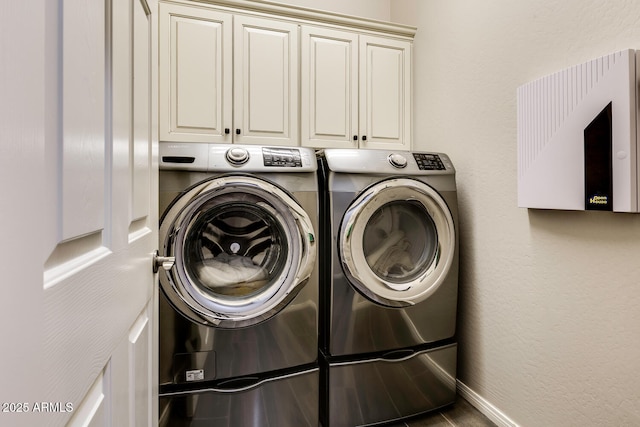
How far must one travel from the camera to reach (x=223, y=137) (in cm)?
185

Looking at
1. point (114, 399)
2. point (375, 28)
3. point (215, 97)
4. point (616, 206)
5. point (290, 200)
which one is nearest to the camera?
point (114, 399)

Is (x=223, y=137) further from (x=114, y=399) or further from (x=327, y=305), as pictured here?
(x=114, y=399)

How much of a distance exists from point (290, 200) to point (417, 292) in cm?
72

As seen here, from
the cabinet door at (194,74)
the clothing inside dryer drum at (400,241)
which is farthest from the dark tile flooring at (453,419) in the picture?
the cabinet door at (194,74)

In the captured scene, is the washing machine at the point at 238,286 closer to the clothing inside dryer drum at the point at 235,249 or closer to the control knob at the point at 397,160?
the clothing inside dryer drum at the point at 235,249

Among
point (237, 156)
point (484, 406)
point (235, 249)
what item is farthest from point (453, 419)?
point (237, 156)

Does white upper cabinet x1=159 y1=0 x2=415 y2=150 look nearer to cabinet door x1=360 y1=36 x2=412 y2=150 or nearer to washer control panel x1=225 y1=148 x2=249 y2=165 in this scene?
cabinet door x1=360 y1=36 x2=412 y2=150

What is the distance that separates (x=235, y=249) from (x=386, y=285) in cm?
68

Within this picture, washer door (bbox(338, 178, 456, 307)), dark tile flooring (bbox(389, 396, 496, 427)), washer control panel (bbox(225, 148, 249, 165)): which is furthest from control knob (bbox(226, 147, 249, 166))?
dark tile flooring (bbox(389, 396, 496, 427))

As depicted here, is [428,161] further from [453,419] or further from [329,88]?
[453,419]

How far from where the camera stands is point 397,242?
1.62 m

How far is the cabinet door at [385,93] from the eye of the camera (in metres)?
2.10

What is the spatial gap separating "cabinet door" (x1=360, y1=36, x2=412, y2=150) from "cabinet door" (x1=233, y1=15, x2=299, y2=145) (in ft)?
1.45

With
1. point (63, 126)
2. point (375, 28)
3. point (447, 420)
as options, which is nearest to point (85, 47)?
point (63, 126)
